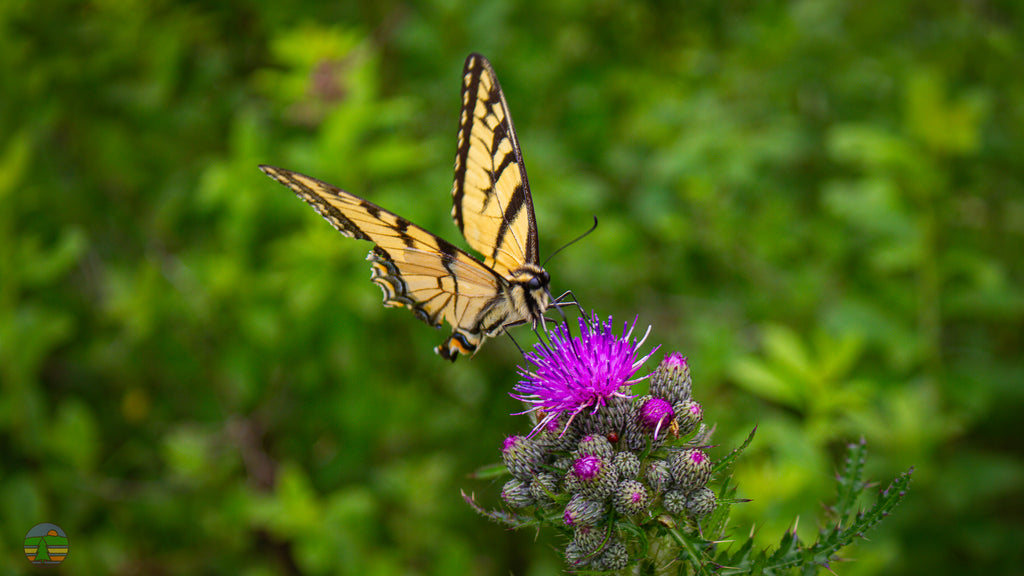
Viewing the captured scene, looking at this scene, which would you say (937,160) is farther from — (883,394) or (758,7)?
(758,7)

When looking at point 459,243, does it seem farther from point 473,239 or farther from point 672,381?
point 672,381

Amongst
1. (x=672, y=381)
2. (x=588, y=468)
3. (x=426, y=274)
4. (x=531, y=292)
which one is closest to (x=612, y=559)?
(x=588, y=468)

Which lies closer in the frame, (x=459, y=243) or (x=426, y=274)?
(x=426, y=274)

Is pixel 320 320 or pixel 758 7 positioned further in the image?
pixel 758 7

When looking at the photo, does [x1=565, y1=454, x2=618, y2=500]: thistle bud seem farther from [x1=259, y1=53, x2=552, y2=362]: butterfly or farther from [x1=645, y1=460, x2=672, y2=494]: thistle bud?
[x1=259, y1=53, x2=552, y2=362]: butterfly

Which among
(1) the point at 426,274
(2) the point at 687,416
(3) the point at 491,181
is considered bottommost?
(2) the point at 687,416

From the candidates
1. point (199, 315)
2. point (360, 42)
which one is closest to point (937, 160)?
point (360, 42)

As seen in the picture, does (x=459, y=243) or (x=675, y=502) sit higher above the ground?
(x=459, y=243)
